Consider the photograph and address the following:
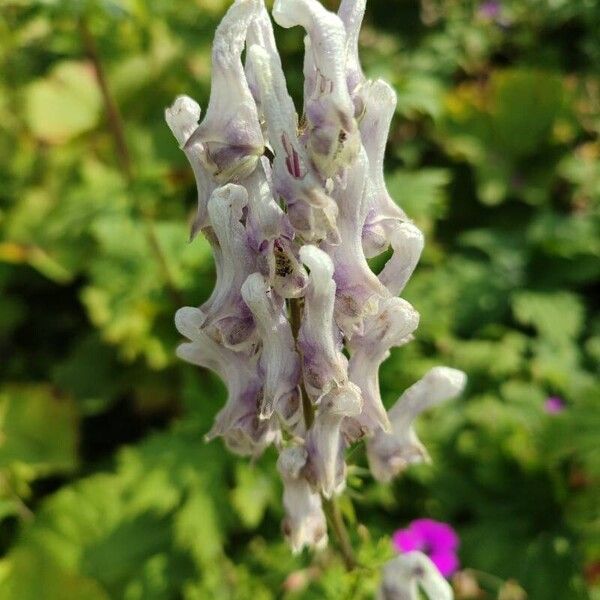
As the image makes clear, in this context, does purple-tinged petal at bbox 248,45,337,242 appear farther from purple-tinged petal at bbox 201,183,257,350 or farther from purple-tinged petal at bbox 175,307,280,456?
purple-tinged petal at bbox 175,307,280,456

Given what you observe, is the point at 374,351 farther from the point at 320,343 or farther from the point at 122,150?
the point at 122,150

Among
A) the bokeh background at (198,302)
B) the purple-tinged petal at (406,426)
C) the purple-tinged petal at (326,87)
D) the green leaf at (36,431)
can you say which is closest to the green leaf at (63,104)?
the bokeh background at (198,302)

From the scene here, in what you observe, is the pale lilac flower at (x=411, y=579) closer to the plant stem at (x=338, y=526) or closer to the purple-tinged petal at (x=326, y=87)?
the plant stem at (x=338, y=526)

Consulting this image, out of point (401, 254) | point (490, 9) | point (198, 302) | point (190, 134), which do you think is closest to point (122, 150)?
point (198, 302)

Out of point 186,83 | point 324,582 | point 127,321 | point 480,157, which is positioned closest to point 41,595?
point 127,321

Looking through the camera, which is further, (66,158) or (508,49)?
(508,49)

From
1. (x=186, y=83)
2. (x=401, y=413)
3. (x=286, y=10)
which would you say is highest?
(x=286, y=10)

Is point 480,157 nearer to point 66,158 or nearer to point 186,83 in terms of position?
point 186,83
